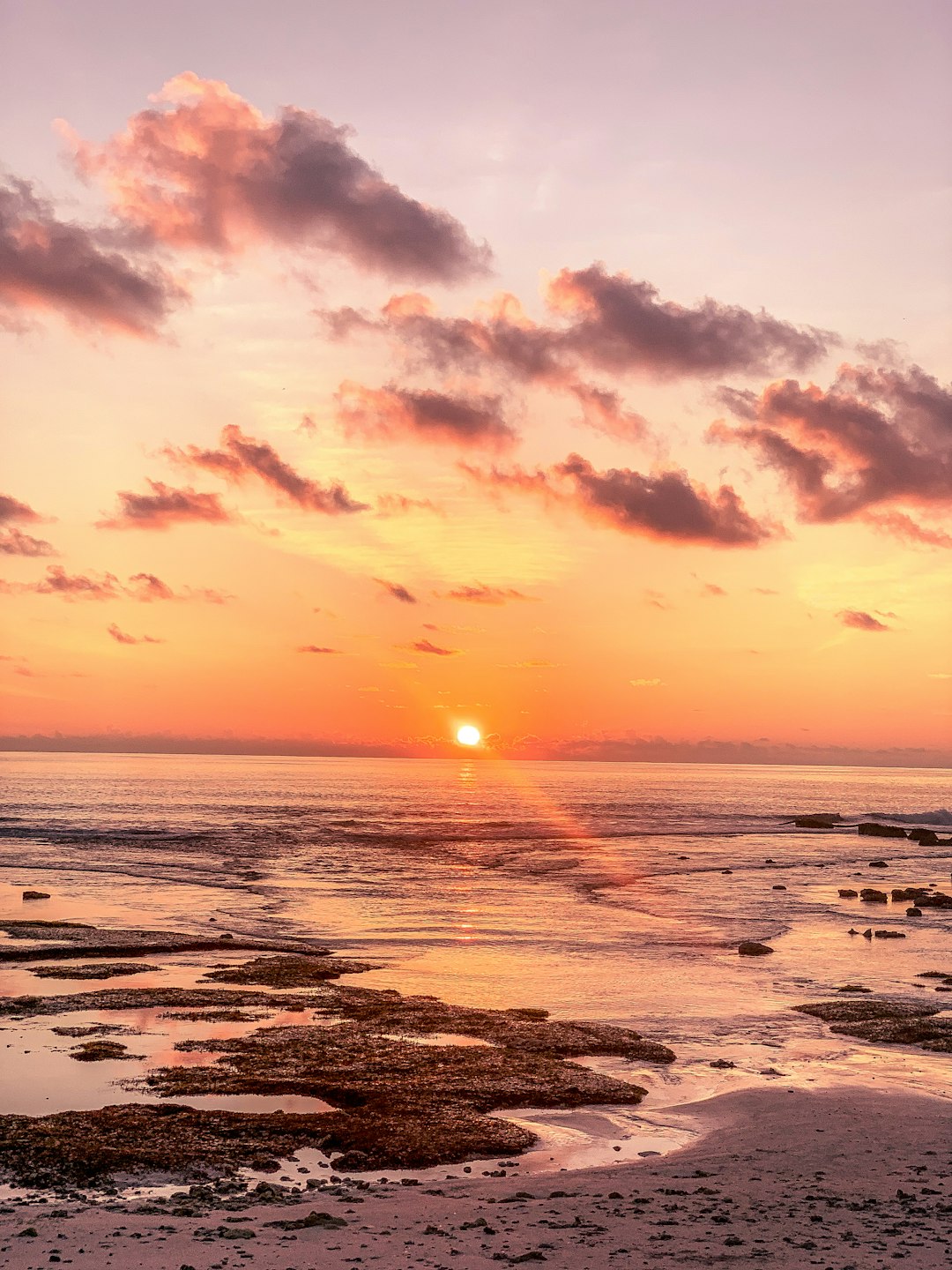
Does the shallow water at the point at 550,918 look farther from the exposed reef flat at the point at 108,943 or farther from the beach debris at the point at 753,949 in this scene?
the exposed reef flat at the point at 108,943

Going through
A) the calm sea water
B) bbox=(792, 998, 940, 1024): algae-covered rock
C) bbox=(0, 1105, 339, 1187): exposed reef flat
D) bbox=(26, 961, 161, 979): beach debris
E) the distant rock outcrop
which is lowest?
the distant rock outcrop

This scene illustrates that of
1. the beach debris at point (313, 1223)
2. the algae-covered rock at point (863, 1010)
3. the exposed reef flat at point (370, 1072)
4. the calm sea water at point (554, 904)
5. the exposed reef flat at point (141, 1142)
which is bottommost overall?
the calm sea water at point (554, 904)

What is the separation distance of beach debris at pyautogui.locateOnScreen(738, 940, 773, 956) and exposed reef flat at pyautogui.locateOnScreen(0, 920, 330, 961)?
16.3 m

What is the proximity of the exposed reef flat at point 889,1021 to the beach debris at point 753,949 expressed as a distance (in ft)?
31.3

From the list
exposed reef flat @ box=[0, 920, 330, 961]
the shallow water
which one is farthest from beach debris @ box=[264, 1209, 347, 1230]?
exposed reef flat @ box=[0, 920, 330, 961]

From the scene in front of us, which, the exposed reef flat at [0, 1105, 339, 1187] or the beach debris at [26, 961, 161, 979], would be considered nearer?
the exposed reef flat at [0, 1105, 339, 1187]

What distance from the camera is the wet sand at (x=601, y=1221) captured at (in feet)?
43.9

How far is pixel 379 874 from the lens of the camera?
2825 inches

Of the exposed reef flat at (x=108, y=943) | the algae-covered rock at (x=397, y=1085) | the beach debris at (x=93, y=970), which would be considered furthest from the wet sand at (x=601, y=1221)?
the exposed reef flat at (x=108, y=943)

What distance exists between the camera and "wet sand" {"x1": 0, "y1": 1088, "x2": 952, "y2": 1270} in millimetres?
13367

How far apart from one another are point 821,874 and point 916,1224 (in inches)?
2676

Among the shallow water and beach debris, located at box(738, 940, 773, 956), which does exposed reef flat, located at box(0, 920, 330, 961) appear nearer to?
the shallow water

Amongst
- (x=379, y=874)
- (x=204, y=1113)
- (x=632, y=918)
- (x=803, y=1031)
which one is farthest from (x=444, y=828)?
(x=204, y=1113)

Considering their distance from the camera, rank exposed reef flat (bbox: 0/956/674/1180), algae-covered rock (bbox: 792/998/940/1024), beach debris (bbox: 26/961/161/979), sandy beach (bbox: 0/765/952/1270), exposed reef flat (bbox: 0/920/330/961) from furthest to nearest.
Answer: exposed reef flat (bbox: 0/920/330/961) → beach debris (bbox: 26/961/161/979) → algae-covered rock (bbox: 792/998/940/1024) → exposed reef flat (bbox: 0/956/674/1180) → sandy beach (bbox: 0/765/952/1270)
